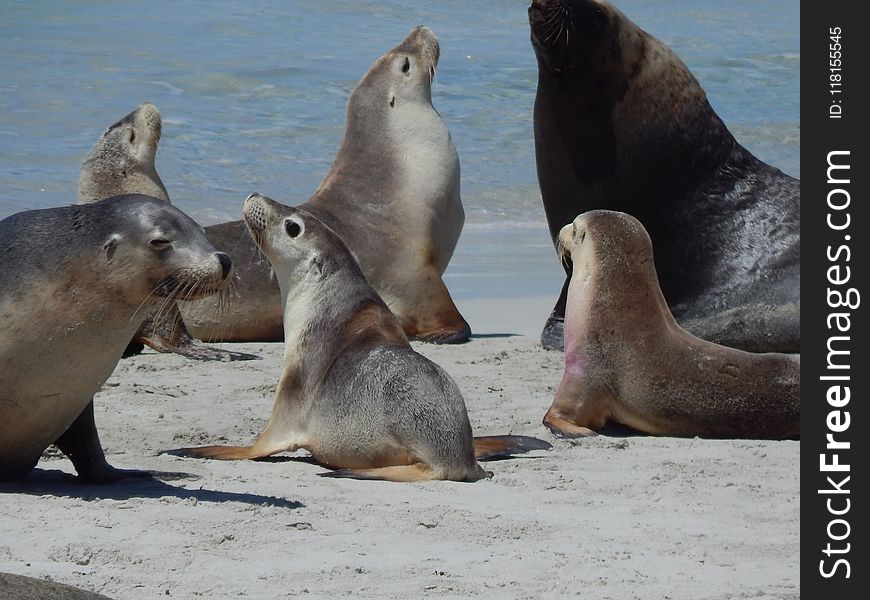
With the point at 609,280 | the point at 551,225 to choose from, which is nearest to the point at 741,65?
the point at 551,225

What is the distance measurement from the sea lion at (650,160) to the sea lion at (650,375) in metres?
1.42

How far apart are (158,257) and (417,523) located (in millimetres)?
1098

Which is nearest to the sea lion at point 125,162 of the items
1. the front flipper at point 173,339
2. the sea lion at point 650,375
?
the front flipper at point 173,339

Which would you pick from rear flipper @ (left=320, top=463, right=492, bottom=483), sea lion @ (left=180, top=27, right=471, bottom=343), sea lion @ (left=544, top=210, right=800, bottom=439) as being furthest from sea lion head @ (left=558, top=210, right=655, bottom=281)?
sea lion @ (left=180, top=27, right=471, bottom=343)

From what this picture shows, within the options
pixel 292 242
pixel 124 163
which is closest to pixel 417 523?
pixel 292 242

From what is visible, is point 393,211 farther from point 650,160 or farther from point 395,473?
point 395,473

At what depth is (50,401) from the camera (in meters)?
4.65

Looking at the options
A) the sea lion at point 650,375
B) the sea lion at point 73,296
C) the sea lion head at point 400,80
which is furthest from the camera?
the sea lion head at point 400,80

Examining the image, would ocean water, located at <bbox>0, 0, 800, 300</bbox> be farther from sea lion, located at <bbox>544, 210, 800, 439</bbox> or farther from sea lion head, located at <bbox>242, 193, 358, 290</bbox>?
sea lion head, located at <bbox>242, 193, 358, 290</bbox>

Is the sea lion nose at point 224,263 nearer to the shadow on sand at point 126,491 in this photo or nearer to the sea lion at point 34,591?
the shadow on sand at point 126,491

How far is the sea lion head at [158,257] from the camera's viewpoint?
4664 mm

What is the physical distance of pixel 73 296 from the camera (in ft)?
15.2

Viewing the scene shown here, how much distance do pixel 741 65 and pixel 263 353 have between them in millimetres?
19083

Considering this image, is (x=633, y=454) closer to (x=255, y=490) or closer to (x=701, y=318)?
(x=255, y=490)
